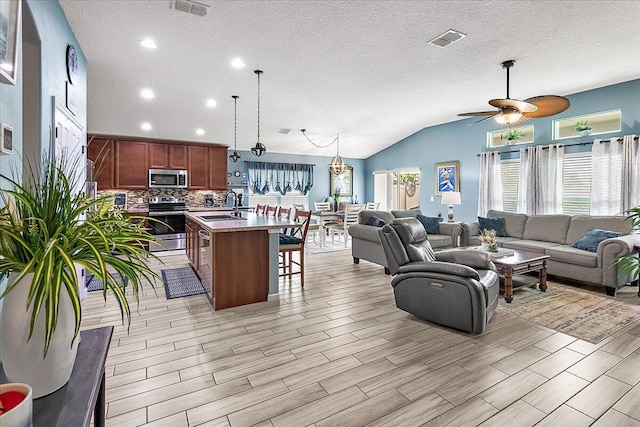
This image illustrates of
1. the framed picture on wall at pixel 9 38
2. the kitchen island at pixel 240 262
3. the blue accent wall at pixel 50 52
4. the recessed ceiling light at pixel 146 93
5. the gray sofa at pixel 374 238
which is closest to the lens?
the framed picture on wall at pixel 9 38

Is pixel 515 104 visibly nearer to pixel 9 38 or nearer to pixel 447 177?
pixel 9 38

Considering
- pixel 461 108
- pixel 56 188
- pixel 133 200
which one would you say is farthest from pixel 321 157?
pixel 56 188

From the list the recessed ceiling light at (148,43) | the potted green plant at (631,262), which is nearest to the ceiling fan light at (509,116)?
the potted green plant at (631,262)

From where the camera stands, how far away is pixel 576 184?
5.59 meters

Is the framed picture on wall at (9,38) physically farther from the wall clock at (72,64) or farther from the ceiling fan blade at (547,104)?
Answer: the ceiling fan blade at (547,104)

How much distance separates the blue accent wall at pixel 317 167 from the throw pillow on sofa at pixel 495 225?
16.0 ft

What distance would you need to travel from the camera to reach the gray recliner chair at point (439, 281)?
287 centimetres

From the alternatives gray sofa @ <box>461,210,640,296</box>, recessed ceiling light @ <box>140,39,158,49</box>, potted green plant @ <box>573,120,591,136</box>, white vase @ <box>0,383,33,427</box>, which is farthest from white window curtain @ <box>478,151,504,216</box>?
white vase @ <box>0,383,33,427</box>

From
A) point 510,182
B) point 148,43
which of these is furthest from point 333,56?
point 510,182

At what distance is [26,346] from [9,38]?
116 centimetres

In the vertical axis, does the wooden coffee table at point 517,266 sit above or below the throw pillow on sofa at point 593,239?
below

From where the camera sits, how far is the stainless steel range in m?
6.75

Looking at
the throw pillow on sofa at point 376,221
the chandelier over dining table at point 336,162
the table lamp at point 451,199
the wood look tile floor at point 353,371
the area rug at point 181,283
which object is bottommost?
the wood look tile floor at point 353,371

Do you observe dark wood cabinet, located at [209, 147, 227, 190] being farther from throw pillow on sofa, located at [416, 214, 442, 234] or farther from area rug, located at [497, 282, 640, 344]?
area rug, located at [497, 282, 640, 344]
